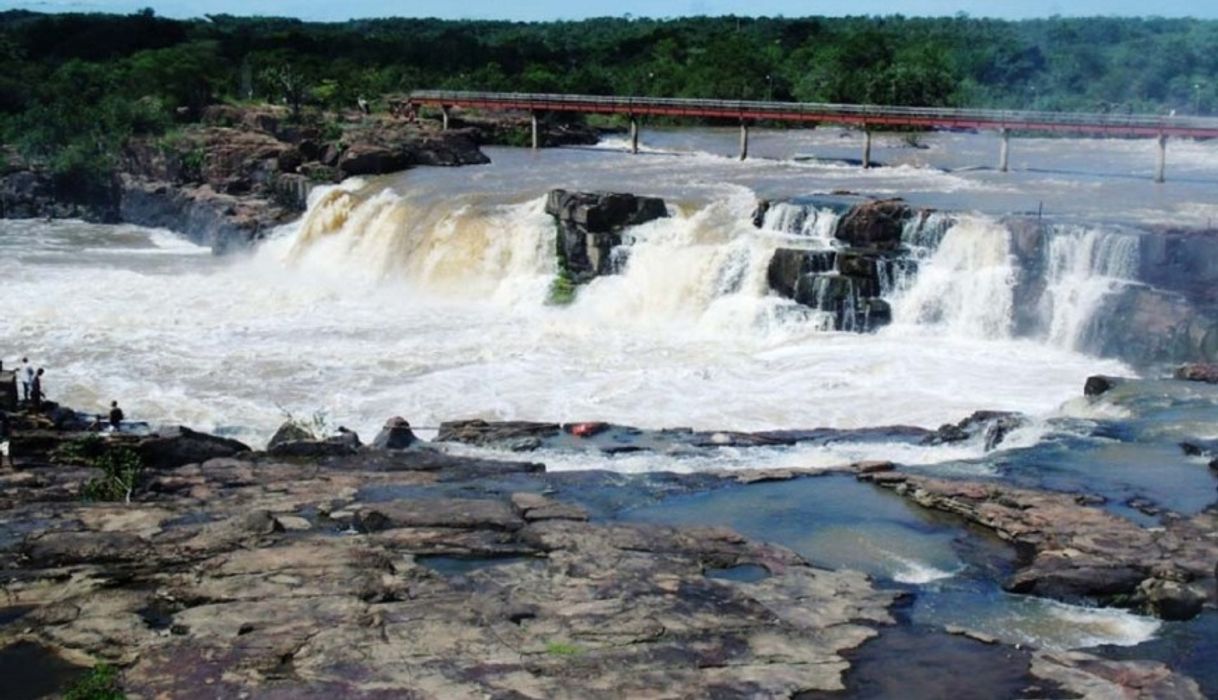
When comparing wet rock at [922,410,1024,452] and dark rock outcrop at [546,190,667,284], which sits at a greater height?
dark rock outcrop at [546,190,667,284]

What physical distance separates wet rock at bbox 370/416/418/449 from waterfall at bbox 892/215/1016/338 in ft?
44.3

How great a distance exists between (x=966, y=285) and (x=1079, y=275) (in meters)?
2.35

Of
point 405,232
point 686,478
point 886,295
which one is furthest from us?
point 405,232

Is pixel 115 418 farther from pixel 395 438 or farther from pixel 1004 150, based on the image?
pixel 1004 150

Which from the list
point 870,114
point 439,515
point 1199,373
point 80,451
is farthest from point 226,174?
point 439,515

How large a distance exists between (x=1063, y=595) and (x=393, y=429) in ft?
34.8

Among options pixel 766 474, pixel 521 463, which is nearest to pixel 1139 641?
pixel 766 474

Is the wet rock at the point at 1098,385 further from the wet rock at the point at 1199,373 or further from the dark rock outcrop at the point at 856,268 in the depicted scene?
the dark rock outcrop at the point at 856,268

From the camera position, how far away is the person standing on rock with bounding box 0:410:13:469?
19.8m

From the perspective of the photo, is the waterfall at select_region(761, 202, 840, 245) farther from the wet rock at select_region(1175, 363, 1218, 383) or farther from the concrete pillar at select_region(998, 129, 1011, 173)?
the concrete pillar at select_region(998, 129, 1011, 173)

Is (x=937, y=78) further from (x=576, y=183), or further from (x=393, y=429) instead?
(x=393, y=429)

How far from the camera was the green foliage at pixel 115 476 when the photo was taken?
1783 cm

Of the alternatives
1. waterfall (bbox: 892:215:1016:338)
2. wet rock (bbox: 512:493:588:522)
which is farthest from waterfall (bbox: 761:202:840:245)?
wet rock (bbox: 512:493:588:522)

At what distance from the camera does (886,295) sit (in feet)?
104
